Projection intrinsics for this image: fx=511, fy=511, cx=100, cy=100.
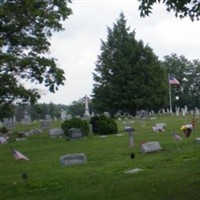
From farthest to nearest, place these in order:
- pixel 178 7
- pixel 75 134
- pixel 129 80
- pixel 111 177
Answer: pixel 129 80 → pixel 75 134 → pixel 111 177 → pixel 178 7

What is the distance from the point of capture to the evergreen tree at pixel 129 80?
73188 mm

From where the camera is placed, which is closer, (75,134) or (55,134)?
(75,134)

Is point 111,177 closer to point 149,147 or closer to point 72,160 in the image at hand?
point 72,160

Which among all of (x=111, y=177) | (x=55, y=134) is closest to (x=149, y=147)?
(x=111, y=177)

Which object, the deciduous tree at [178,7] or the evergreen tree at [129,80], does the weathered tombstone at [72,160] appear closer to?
the deciduous tree at [178,7]

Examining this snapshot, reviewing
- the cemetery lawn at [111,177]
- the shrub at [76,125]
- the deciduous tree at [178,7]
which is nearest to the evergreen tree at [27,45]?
the shrub at [76,125]

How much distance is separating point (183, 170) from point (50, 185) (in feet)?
10.5

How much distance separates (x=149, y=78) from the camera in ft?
243

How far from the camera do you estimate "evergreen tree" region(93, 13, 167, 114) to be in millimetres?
73188

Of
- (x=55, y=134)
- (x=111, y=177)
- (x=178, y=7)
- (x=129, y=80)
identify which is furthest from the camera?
(x=129, y=80)

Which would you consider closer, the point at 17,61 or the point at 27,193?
the point at 27,193

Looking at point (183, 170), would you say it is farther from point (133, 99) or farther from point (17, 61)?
point (133, 99)

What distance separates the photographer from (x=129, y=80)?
7419cm

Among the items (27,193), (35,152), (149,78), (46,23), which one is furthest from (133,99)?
(27,193)
